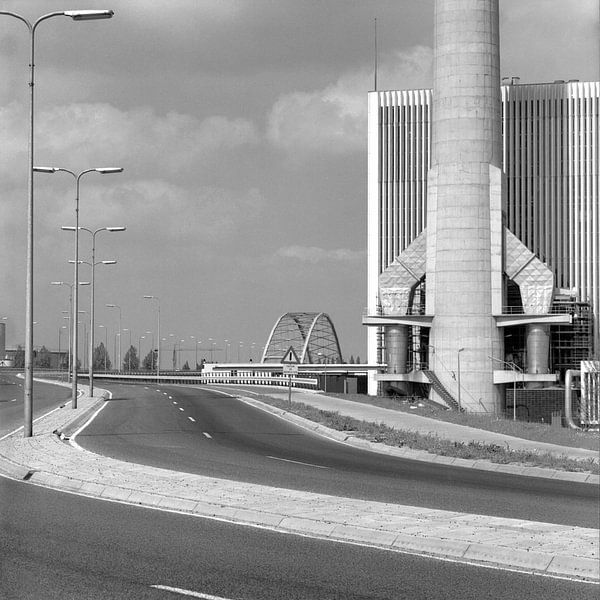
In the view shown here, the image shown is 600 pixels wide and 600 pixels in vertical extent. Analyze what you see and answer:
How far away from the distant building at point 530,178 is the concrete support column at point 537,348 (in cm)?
1246

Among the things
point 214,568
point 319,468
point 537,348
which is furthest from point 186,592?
point 537,348

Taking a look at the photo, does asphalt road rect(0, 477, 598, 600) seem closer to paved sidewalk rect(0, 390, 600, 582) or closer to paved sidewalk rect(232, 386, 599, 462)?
paved sidewalk rect(0, 390, 600, 582)

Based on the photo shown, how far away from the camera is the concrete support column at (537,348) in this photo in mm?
97375

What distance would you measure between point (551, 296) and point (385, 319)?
54.2ft

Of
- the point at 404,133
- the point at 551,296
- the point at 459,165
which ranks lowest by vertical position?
the point at 551,296

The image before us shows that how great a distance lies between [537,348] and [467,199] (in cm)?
1615

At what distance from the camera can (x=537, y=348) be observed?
9769cm

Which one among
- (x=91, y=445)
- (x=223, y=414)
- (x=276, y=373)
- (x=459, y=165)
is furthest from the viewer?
(x=276, y=373)

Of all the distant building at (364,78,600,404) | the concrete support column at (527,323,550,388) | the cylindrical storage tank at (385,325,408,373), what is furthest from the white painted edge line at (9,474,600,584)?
the distant building at (364,78,600,404)

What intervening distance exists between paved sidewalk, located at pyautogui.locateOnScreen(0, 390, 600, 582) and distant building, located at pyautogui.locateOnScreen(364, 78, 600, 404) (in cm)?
9169

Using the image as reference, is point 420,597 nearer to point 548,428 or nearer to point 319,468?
point 319,468

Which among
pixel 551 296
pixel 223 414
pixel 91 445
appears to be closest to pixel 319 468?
pixel 91 445

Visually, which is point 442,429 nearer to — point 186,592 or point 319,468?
point 319,468

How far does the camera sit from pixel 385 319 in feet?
340
